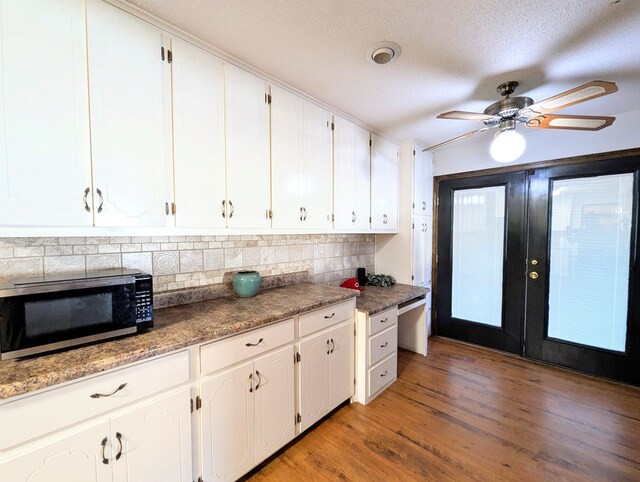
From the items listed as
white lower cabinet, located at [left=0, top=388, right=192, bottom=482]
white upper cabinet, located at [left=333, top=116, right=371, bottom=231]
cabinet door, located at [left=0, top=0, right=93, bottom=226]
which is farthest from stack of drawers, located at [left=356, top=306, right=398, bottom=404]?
cabinet door, located at [left=0, top=0, right=93, bottom=226]

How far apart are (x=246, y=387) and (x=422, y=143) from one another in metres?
3.05

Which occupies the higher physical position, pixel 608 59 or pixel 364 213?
pixel 608 59

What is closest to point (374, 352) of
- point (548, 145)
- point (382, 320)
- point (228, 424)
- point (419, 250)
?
point (382, 320)

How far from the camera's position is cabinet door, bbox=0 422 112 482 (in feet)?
3.00

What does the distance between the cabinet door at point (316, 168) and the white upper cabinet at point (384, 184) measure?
675mm

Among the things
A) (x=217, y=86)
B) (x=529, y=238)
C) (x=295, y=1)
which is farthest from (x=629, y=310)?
(x=217, y=86)

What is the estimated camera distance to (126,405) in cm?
112

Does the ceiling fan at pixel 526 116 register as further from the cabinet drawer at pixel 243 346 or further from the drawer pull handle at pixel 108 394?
the drawer pull handle at pixel 108 394

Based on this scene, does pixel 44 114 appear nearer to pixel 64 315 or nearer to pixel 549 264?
pixel 64 315

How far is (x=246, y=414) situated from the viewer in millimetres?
1513

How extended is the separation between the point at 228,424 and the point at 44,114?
1620 mm

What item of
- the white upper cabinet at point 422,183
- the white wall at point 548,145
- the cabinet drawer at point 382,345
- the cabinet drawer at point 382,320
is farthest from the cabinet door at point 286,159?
the white wall at point 548,145

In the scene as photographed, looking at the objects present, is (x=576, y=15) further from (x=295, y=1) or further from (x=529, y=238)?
(x=529, y=238)

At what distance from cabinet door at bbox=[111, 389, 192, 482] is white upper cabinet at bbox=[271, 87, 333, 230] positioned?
1.17m
